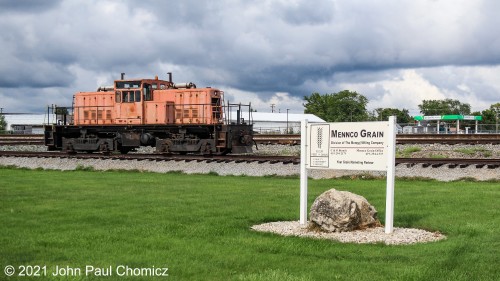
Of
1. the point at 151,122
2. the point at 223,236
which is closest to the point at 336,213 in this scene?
the point at 223,236

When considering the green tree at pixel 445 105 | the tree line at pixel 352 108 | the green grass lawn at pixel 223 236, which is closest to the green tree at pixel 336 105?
the tree line at pixel 352 108

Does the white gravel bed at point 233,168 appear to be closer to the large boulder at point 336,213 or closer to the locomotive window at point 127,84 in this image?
the locomotive window at point 127,84

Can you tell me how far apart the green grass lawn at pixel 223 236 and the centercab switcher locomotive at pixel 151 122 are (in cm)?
1065

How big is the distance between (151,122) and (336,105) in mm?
90739

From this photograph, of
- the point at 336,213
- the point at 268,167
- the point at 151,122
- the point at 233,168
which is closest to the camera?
the point at 336,213

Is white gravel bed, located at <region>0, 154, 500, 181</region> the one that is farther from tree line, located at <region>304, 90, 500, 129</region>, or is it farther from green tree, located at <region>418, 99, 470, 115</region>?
green tree, located at <region>418, 99, 470, 115</region>

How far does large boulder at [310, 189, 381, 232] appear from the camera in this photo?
912 cm

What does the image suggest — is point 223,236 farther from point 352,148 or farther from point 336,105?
point 336,105

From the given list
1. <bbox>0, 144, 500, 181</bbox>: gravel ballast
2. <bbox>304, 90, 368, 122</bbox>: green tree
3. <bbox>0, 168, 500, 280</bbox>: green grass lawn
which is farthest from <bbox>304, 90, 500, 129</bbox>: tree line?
<bbox>0, 168, 500, 280</bbox>: green grass lawn

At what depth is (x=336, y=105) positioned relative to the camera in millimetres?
114812

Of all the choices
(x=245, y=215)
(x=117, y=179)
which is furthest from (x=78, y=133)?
(x=245, y=215)

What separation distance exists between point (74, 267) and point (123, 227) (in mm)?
2630

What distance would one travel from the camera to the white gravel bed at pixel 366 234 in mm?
8562

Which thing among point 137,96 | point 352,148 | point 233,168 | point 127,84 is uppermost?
point 127,84
